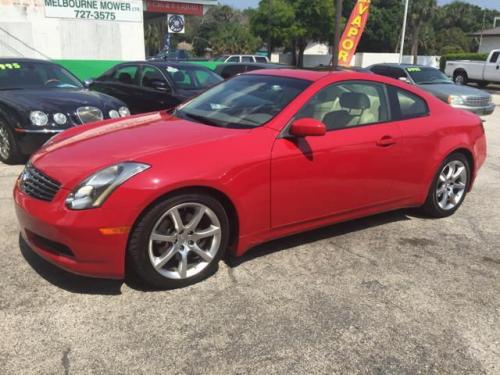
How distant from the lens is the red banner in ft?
78.0

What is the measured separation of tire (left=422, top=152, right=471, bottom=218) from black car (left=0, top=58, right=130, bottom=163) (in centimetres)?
414

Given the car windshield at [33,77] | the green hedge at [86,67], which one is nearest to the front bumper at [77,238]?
the car windshield at [33,77]

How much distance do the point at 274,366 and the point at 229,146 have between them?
4.87 feet

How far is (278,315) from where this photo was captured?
10.2ft

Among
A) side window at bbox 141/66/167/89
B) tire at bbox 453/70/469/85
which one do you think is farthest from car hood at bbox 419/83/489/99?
tire at bbox 453/70/469/85

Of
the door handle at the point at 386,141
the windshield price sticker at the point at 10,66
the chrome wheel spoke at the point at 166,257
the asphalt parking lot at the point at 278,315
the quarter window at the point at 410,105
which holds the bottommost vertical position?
the asphalt parking lot at the point at 278,315

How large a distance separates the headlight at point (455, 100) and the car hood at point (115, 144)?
30.8 ft

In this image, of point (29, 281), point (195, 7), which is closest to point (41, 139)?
point (29, 281)

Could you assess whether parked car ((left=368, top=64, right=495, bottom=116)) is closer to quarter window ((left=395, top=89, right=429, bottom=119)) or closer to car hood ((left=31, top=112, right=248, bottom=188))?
quarter window ((left=395, top=89, right=429, bottom=119))

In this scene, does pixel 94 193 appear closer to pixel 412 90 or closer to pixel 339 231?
pixel 339 231

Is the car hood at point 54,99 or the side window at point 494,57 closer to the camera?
the car hood at point 54,99

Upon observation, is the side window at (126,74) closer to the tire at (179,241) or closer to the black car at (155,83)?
the black car at (155,83)

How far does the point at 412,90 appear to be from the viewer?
4613 mm

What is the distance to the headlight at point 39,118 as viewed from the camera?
6.08 meters
